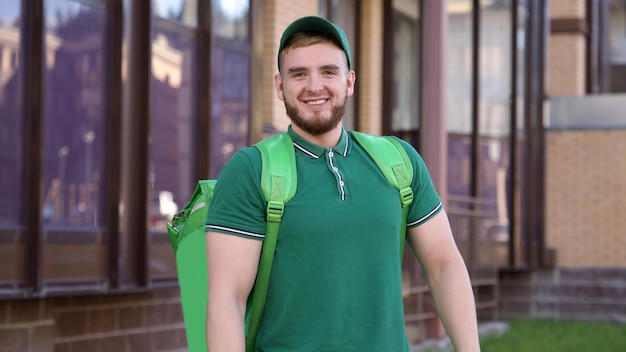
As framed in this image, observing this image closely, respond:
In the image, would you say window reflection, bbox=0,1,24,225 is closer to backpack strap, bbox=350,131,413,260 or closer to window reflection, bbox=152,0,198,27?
window reflection, bbox=152,0,198,27

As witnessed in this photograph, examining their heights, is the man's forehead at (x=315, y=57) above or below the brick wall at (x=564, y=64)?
below

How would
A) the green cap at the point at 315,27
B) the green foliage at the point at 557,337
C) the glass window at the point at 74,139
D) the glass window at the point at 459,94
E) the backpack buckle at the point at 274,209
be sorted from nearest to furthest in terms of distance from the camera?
the backpack buckle at the point at 274,209
the green cap at the point at 315,27
the glass window at the point at 74,139
the green foliage at the point at 557,337
the glass window at the point at 459,94

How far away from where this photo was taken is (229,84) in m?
10.8

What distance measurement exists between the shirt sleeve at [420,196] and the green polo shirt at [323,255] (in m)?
0.17

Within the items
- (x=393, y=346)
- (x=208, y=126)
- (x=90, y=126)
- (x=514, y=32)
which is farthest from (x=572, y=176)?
(x=393, y=346)

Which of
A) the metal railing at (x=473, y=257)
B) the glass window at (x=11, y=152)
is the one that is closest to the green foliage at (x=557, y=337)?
the metal railing at (x=473, y=257)

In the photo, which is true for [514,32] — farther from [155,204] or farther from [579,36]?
[155,204]

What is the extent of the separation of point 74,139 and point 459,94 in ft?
33.9

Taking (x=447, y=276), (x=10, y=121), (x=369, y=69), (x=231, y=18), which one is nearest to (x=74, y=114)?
(x=10, y=121)

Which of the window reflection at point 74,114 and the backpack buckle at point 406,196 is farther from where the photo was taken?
the window reflection at point 74,114

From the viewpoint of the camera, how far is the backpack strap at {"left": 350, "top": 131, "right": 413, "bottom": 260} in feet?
11.1

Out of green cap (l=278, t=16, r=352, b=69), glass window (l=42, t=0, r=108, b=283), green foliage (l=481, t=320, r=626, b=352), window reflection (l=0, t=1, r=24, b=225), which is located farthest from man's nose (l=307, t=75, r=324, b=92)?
green foliage (l=481, t=320, r=626, b=352)

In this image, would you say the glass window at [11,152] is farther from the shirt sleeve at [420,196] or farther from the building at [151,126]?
the shirt sleeve at [420,196]

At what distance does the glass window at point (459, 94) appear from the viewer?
18.2 metres
